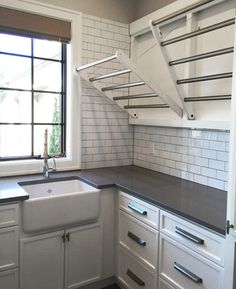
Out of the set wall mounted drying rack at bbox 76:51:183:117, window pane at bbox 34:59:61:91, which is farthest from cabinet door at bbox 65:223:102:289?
window pane at bbox 34:59:61:91

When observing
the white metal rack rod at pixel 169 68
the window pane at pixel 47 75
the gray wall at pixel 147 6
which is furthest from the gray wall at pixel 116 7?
the white metal rack rod at pixel 169 68

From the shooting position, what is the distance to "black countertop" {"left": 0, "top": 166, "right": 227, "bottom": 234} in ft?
5.39

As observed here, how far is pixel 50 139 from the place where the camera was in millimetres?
2828

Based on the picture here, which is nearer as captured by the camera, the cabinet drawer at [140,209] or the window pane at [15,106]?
the cabinet drawer at [140,209]

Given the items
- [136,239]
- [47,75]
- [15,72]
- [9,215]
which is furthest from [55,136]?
[136,239]

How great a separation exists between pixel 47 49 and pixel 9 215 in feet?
5.26

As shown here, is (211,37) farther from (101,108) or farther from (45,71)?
(45,71)

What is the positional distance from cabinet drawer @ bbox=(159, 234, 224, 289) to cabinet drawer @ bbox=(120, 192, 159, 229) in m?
0.12

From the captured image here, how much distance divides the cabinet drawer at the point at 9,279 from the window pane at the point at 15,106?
1284 mm

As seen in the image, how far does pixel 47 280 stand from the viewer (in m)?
2.08

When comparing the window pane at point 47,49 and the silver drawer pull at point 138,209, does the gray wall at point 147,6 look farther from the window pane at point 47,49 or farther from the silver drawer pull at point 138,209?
the silver drawer pull at point 138,209

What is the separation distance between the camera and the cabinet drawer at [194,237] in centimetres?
148

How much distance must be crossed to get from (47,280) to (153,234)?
843mm

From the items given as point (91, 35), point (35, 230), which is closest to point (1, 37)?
point (91, 35)
